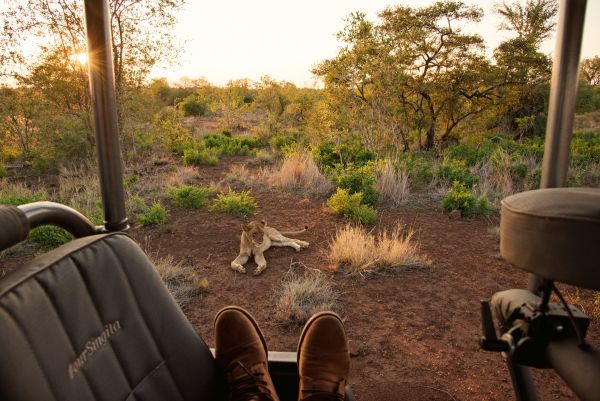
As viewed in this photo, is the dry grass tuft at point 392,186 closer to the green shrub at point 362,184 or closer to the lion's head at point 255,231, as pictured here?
the green shrub at point 362,184

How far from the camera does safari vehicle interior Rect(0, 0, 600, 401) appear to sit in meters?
0.76

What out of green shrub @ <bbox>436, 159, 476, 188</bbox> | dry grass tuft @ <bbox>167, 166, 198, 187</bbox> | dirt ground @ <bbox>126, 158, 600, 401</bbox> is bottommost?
dirt ground @ <bbox>126, 158, 600, 401</bbox>

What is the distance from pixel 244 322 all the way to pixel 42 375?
2.61 ft

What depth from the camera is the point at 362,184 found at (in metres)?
5.81

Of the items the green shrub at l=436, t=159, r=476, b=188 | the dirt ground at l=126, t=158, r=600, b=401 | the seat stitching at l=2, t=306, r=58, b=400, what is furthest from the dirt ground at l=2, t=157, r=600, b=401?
the seat stitching at l=2, t=306, r=58, b=400

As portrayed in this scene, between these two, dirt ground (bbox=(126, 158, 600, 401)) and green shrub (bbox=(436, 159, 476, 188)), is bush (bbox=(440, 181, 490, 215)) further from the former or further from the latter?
green shrub (bbox=(436, 159, 476, 188))

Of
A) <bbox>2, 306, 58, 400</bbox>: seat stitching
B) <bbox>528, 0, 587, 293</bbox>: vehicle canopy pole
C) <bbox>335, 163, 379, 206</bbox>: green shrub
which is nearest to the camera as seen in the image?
<bbox>2, 306, 58, 400</bbox>: seat stitching

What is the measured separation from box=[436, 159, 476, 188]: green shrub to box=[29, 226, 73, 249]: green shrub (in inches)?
198

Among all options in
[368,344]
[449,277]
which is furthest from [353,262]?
[368,344]

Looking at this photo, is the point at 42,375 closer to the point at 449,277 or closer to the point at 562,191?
the point at 562,191

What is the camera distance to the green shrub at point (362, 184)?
5.60 metres

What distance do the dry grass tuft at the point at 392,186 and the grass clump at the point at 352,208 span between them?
0.63 m

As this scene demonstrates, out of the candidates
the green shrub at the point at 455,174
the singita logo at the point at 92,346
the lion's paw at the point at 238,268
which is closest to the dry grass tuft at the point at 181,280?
the lion's paw at the point at 238,268

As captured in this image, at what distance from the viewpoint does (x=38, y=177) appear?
8.05 m
